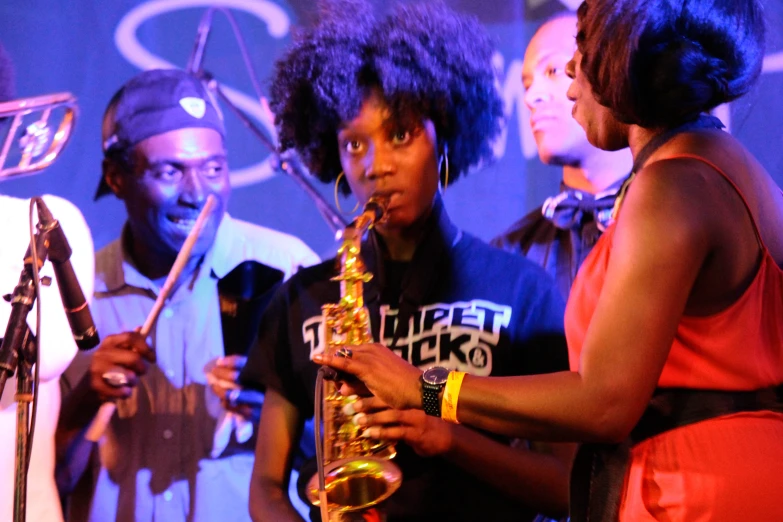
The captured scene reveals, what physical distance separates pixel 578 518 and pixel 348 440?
2.79 feet

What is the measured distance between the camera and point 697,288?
159 cm

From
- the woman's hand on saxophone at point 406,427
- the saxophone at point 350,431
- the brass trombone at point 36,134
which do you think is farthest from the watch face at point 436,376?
the brass trombone at point 36,134

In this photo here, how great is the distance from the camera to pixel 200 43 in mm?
3318

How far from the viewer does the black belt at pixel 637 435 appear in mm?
1651

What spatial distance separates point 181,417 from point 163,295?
0.46 m

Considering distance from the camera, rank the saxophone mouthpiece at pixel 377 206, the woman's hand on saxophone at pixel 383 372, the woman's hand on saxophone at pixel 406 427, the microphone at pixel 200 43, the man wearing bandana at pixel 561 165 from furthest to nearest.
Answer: the microphone at pixel 200 43 < the man wearing bandana at pixel 561 165 < the saxophone mouthpiece at pixel 377 206 < the woman's hand on saxophone at pixel 406 427 < the woman's hand on saxophone at pixel 383 372

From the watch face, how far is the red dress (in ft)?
1.39

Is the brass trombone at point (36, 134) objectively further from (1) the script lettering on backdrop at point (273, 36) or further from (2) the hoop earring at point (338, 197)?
(2) the hoop earring at point (338, 197)

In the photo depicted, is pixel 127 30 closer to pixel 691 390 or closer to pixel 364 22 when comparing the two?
pixel 364 22

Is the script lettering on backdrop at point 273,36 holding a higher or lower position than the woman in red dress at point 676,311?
higher

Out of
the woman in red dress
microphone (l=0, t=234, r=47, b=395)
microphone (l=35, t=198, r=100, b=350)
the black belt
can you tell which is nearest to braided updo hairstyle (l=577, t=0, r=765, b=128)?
the woman in red dress

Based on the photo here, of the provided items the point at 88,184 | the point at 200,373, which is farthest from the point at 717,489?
the point at 88,184

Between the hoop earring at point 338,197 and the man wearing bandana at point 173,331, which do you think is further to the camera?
the man wearing bandana at point 173,331

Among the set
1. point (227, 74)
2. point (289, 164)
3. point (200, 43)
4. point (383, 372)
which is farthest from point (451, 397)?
point (200, 43)
